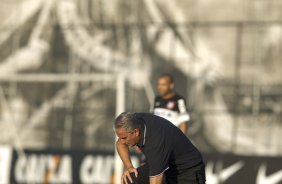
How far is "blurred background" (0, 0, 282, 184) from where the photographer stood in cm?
1266

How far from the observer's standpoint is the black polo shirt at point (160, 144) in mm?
5832

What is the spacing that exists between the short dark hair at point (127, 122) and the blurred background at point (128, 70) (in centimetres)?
616

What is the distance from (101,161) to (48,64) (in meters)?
2.82

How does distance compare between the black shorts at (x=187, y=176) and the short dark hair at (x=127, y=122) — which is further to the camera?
the black shorts at (x=187, y=176)

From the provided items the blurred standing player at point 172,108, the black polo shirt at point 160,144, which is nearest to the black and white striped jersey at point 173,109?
the blurred standing player at point 172,108

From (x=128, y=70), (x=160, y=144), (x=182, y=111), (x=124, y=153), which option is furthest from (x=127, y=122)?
(x=128, y=70)

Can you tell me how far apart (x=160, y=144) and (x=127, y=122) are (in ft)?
1.07

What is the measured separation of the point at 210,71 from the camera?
42.6 feet

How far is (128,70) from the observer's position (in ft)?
44.0

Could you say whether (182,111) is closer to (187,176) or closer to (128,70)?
(187,176)

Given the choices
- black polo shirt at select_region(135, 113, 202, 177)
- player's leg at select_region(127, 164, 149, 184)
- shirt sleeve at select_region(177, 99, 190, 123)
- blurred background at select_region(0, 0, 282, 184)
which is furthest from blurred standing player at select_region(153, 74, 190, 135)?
black polo shirt at select_region(135, 113, 202, 177)

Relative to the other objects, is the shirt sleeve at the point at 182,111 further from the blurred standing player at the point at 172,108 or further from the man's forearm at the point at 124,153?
the man's forearm at the point at 124,153

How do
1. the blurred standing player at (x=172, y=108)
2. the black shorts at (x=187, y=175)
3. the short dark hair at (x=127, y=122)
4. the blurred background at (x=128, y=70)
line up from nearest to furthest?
the short dark hair at (x=127, y=122), the black shorts at (x=187, y=175), the blurred standing player at (x=172, y=108), the blurred background at (x=128, y=70)

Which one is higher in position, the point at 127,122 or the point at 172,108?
the point at 127,122
